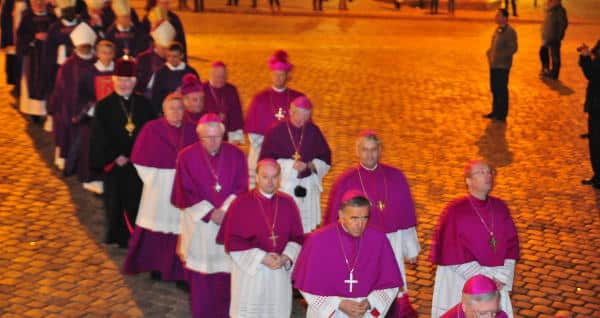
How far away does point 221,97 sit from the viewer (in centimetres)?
1124

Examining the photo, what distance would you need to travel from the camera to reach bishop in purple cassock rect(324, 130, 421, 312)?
744cm

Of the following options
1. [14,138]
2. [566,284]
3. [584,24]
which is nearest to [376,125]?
[14,138]

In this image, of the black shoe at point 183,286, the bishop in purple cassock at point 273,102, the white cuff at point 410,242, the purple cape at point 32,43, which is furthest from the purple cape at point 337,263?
the purple cape at point 32,43

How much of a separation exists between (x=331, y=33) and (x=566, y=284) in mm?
18107

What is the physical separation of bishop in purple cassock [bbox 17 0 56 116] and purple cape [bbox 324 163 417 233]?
27.4 feet

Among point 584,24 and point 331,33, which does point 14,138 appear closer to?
point 331,33

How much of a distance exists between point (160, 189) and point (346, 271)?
3.05m

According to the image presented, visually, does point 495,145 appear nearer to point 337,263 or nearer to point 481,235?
point 481,235

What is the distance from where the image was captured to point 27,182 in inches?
470

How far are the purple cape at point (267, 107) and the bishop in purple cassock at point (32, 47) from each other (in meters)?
5.27

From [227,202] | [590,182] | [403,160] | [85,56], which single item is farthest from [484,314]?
[403,160]

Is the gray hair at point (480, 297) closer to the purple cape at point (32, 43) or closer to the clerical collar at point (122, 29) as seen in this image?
the clerical collar at point (122, 29)

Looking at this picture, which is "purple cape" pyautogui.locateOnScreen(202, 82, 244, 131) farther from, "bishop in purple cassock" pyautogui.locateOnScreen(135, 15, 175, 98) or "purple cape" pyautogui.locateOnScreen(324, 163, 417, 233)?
"purple cape" pyautogui.locateOnScreen(324, 163, 417, 233)

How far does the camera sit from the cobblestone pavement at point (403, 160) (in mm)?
8688
